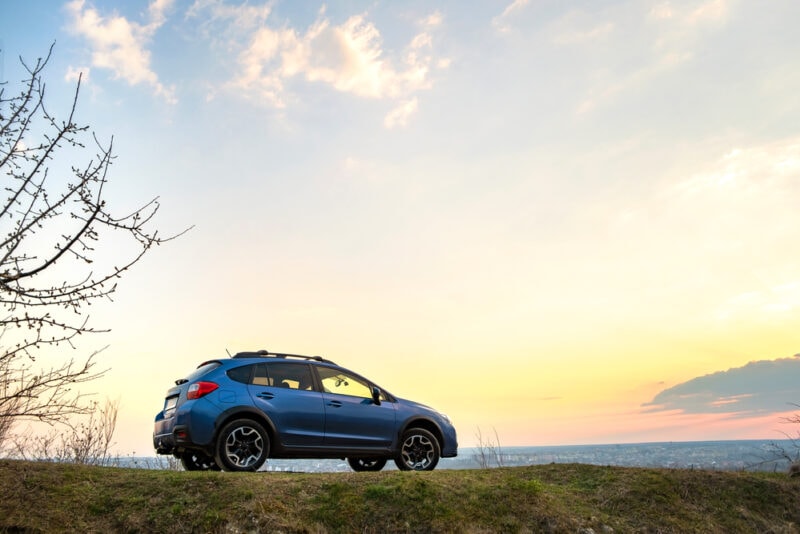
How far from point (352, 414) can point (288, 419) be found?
3.72ft

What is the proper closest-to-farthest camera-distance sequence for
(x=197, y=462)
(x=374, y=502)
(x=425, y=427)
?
(x=374, y=502), (x=197, y=462), (x=425, y=427)

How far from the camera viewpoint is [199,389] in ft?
31.5

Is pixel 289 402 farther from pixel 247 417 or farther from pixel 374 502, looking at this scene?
pixel 374 502

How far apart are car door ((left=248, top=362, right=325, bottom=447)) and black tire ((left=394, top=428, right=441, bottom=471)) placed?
62.7 inches

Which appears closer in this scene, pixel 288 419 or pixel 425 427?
pixel 288 419

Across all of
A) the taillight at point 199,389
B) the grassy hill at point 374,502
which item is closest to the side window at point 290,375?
the taillight at point 199,389

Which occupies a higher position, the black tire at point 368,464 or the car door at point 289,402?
the car door at point 289,402

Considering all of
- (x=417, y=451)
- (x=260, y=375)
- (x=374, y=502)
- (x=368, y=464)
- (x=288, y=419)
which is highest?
(x=260, y=375)

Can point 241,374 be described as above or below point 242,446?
above

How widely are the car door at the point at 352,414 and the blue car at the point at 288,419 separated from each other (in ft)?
0.06

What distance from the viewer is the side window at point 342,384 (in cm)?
1069

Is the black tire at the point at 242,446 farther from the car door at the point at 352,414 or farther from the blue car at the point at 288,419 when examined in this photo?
the car door at the point at 352,414

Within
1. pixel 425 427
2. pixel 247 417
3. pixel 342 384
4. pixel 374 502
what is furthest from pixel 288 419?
pixel 425 427

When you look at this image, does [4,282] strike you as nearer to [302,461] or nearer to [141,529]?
[141,529]
